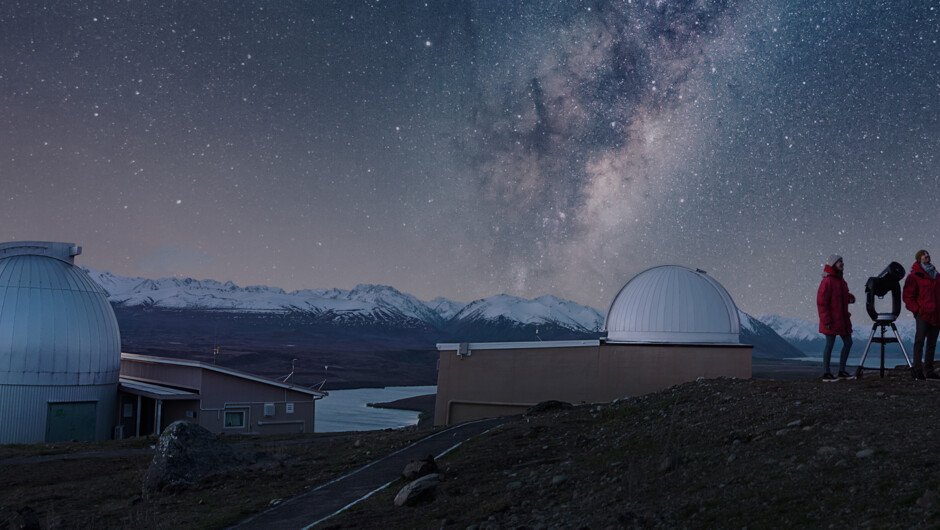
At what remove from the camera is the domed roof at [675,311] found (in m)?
24.6

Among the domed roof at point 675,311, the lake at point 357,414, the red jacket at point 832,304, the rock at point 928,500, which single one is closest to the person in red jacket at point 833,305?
the red jacket at point 832,304

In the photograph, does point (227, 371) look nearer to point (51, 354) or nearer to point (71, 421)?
point (71, 421)

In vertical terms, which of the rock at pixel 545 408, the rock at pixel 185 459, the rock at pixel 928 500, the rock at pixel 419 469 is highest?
the rock at pixel 928 500

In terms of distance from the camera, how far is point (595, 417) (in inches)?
518

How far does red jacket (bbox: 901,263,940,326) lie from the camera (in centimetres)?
1052

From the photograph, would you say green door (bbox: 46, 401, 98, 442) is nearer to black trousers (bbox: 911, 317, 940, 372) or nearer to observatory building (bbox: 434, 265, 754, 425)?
observatory building (bbox: 434, 265, 754, 425)

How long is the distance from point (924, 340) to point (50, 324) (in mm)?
32617

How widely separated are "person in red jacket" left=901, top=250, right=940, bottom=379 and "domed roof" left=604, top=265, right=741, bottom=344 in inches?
540

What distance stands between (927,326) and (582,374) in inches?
564

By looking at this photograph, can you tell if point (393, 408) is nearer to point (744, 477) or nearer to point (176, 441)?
point (176, 441)

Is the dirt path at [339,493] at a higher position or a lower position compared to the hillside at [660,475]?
lower

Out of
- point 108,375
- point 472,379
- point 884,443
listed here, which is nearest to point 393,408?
point 108,375

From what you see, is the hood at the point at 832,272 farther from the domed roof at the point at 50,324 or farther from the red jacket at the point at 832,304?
Result: the domed roof at the point at 50,324

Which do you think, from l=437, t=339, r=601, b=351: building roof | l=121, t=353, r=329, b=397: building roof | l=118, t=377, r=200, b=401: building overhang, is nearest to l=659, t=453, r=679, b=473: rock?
l=437, t=339, r=601, b=351: building roof
